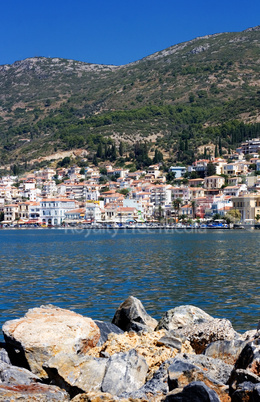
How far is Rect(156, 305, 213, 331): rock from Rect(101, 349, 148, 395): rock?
298 cm

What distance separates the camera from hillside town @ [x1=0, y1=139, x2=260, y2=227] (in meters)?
108

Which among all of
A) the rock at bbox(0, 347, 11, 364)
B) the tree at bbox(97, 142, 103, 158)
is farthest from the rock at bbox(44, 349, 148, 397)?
the tree at bbox(97, 142, 103, 158)

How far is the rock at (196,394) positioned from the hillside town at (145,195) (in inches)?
3631

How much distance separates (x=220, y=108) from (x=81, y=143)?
152 ft

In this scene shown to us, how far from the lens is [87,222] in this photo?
373 feet

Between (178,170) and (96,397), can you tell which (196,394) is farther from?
(178,170)

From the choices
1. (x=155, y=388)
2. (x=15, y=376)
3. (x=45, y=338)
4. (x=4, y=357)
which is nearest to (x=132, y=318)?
(x=45, y=338)

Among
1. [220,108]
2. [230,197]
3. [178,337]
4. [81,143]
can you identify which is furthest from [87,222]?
[178,337]

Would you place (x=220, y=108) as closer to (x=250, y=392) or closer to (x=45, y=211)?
(x=45, y=211)

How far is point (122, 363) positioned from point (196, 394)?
5.59ft

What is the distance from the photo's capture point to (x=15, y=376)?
27.2ft

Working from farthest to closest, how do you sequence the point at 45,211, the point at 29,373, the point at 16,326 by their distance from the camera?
the point at 45,211
the point at 16,326
the point at 29,373

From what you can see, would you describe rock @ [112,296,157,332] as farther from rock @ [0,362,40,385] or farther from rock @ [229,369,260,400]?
rock @ [229,369,260,400]

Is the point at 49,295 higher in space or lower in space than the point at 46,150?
lower
